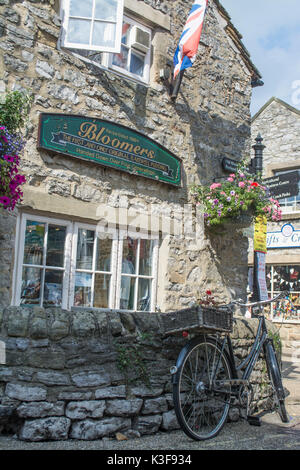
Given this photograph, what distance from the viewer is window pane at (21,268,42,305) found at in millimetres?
5660

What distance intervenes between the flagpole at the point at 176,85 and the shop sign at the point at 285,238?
695 cm

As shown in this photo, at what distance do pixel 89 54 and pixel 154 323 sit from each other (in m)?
3.76

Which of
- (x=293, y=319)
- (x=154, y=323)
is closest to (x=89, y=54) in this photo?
(x=154, y=323)

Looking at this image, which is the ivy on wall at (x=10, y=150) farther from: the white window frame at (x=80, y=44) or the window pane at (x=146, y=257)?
the window pane at (x=146, y=257)

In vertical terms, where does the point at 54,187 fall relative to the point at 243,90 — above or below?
below

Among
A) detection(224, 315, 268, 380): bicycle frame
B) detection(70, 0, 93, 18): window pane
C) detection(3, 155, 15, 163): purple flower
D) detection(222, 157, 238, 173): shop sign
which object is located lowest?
detection(224, 315, 268, 380): bicycle frame

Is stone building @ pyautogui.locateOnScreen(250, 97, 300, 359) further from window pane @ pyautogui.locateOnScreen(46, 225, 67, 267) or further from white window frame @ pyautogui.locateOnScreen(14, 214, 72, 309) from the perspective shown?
window pane @ pyautogui.locateOnScreen(46, 225, 67, 267)

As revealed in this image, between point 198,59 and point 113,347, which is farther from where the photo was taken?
point 198,59

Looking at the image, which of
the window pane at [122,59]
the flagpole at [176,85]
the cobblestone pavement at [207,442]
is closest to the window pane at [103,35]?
the window pane at [122,59]

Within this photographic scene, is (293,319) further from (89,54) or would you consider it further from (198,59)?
(89,54)

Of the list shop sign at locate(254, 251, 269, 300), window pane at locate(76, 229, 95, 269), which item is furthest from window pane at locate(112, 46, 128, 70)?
shop sign at locate(254, 251, 269, 300)

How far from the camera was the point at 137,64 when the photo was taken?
7.12 m

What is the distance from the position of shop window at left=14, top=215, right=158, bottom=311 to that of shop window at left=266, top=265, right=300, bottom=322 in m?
6.68

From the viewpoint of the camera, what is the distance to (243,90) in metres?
8.59
